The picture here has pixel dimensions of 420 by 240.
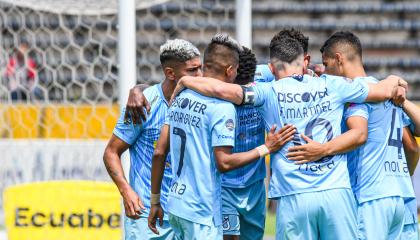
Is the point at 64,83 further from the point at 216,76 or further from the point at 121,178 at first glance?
the point at 216,76

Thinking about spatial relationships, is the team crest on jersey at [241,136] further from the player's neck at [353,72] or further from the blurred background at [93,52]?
the blurred background at [93,52]

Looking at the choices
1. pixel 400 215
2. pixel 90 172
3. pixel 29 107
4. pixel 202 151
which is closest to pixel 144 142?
pixel 202 151

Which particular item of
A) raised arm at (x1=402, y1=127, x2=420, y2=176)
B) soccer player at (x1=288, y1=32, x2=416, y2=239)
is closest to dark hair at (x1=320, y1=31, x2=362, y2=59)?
soccer player at (x1=288, y1=32, x2=416, y2=239)

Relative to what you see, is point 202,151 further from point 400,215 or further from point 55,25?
point 55,25

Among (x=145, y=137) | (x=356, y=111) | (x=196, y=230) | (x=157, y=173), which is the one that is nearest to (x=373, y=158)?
(x=356, y=111)

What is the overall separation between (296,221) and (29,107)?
18.9 feet

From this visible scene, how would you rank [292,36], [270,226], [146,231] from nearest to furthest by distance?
[292,36], [146,231], [270,226]

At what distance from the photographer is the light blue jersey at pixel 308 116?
17.0 ft

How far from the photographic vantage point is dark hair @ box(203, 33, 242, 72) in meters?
5.16

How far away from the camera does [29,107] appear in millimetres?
10258

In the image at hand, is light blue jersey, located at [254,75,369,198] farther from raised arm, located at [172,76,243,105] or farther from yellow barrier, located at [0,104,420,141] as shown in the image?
yellow barrier, located at [0,104,420,141]

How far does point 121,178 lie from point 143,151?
0.23m

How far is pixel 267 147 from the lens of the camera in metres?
5.16

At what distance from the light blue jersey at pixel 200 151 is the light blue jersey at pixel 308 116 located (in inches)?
11.2
